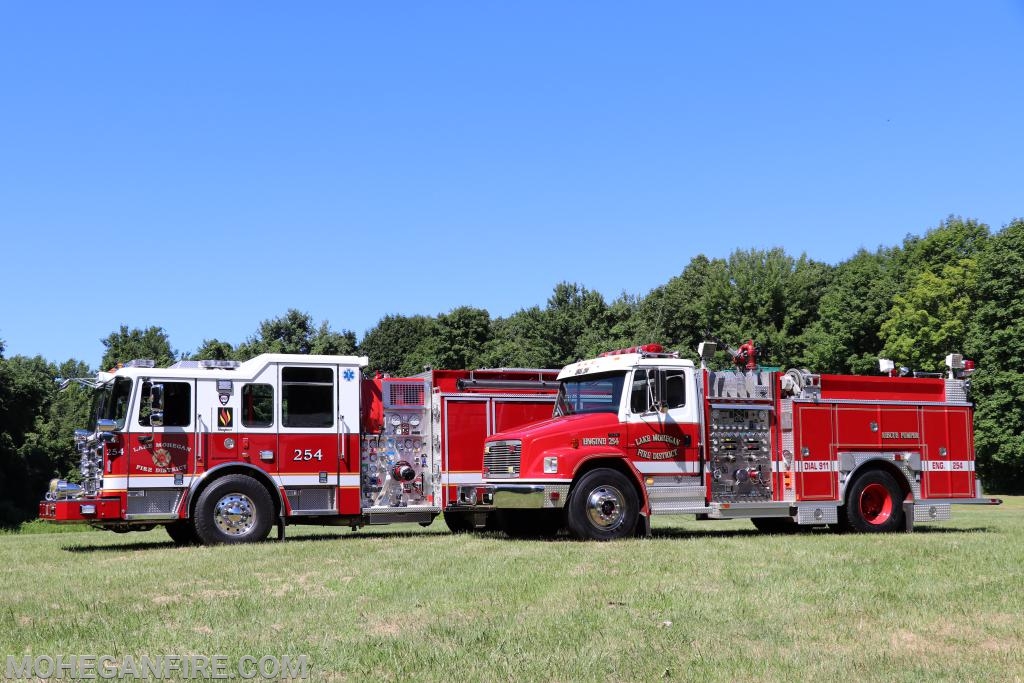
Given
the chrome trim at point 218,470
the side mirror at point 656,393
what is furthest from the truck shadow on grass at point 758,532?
the chrome trim at point 218,470

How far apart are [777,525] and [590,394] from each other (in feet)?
15.7

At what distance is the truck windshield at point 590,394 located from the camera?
1777 cm

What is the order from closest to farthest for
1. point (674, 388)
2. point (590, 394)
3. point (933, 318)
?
1. point (674, 388)
2. point (590, 394)
3. point (933, 318)

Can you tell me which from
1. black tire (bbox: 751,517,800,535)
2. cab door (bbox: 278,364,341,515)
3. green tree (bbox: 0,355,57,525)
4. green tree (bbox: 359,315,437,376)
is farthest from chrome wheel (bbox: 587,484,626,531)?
green tree (bbox: 359,315,437,376)

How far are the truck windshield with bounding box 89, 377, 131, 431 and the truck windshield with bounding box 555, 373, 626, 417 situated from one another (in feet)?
22.0

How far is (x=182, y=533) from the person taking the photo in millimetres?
19047

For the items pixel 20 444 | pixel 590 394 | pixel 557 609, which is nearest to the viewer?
pixel 557 609

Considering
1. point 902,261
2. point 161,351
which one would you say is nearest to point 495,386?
point 902,261

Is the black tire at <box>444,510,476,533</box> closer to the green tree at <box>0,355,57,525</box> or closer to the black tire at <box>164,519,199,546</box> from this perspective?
the black tire at <box>164,519,199,546</box>

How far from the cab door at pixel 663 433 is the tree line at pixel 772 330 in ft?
123

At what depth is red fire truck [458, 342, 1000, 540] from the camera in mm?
17062

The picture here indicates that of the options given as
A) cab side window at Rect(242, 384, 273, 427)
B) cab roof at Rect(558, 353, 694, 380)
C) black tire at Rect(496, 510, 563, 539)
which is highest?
cab roof at Rect(558, 353, 694, 380)

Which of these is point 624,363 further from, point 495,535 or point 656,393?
point 495,535
